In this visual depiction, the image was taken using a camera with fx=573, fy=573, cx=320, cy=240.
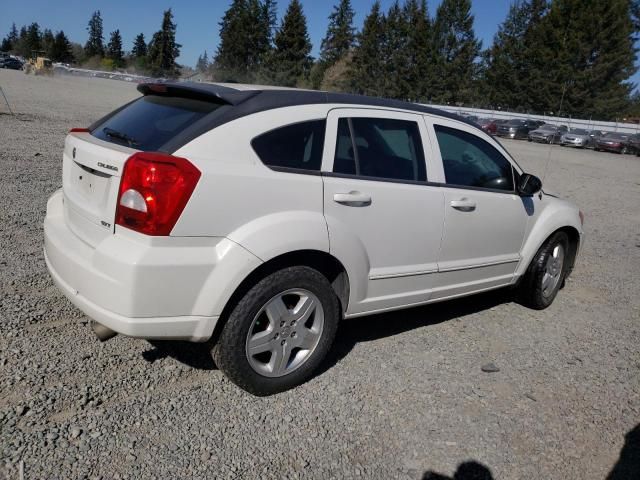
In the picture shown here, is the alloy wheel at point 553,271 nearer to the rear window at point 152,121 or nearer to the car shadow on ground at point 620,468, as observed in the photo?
the car shadow on ground at point 620,468

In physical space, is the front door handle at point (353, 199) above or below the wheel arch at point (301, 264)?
above

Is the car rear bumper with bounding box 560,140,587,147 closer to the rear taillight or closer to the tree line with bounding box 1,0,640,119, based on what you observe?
the tree line with bounding box 1,0,640,119

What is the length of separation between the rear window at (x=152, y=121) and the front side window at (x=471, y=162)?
5.98 feet

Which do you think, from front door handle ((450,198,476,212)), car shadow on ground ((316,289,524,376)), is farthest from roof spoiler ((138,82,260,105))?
car shadow on ground ((316,289,524,376))

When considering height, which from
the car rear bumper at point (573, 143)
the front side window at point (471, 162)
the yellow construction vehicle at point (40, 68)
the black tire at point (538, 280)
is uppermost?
the front side window at point (471, 162)

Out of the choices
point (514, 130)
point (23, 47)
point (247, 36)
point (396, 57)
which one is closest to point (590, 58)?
point (396, 57)

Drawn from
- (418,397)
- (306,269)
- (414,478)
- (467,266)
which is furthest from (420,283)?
(414,478)

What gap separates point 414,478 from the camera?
9.43 feet

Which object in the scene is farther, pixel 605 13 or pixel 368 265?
pixel 605 13

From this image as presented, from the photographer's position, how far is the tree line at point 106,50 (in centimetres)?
10238

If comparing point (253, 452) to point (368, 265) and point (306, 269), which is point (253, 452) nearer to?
point (306, 269)

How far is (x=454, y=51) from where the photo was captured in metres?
80.4

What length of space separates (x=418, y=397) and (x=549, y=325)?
2078 mm

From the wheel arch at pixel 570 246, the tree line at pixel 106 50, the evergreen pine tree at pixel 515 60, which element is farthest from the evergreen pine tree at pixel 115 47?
the wheel arch at pixel 570 246
